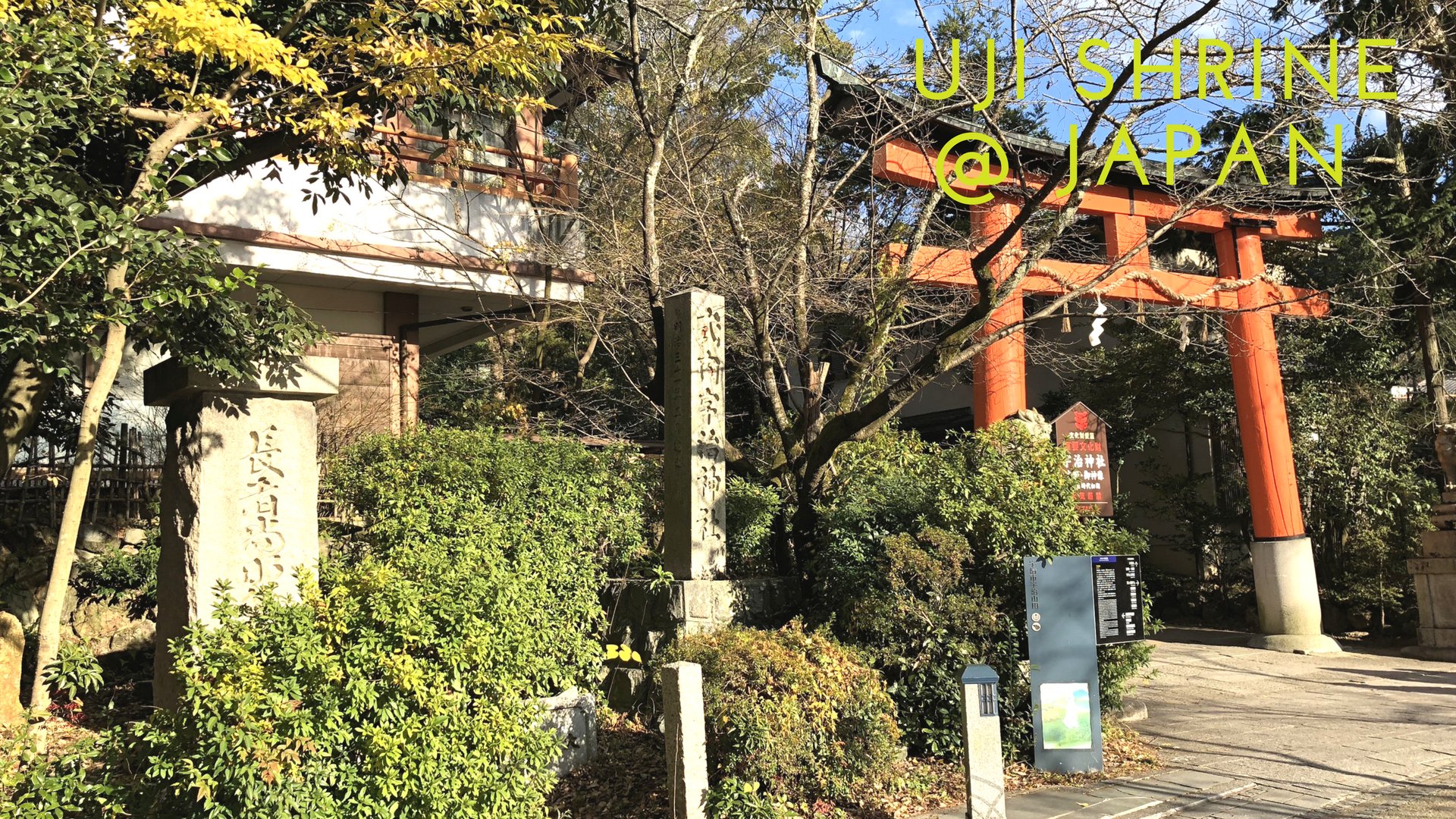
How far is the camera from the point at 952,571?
803 centimetres

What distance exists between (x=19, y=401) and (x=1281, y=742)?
35.1 feet

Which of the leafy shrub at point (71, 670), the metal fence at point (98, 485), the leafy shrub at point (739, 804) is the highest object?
the metal fence at point (98, 485)

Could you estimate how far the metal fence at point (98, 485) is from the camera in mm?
10648

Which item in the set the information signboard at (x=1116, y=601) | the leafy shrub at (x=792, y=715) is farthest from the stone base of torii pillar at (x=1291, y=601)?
the leafy shrub at (x=792, y=715)

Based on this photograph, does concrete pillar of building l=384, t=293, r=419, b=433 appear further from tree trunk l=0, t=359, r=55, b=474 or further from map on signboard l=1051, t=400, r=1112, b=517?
map on signboard l=1051, t=400, r=1112, b=517

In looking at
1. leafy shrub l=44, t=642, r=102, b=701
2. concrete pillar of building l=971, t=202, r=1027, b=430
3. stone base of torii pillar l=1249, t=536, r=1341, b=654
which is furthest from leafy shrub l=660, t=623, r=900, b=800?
stone base of torii pillar l=1249, t=536, r=1341, b=654

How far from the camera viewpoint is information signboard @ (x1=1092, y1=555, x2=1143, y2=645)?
8.23m

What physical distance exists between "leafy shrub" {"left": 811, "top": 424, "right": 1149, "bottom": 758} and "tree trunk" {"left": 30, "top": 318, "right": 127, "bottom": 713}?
5.31m

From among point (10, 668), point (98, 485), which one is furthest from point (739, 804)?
point (98, 485)

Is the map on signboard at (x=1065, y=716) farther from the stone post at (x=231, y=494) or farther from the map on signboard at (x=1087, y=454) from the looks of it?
the stone post at (x=231, y=494)

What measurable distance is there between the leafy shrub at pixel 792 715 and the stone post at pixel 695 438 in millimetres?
1420

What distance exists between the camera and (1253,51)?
342 inches

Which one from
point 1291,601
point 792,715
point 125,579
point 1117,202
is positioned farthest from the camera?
point 1291,601

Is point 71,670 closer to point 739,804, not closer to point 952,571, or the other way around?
point 739,804
